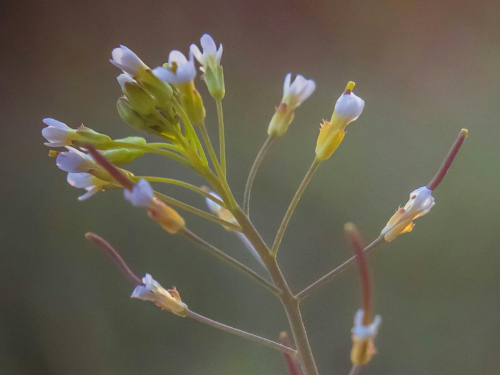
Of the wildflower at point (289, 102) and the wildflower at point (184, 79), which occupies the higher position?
the wildflower at point (184, 79)

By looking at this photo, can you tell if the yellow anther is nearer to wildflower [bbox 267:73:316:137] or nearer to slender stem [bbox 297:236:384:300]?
wildflower [bbox 267:73:316:137]

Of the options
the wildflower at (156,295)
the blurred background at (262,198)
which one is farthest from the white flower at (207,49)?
the blurred background at (262,198)

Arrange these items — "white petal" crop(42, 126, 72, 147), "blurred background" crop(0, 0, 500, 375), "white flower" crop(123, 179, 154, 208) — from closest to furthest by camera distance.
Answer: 1. "white flower" crop(123, 179, 154, 208)
2. "white petal" crop(42, 126, 72, 147)
3. "blurred background" crop(0, 0, 500, 375)

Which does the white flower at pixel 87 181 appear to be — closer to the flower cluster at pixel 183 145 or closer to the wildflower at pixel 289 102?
the flower cluster at pixel 183 145

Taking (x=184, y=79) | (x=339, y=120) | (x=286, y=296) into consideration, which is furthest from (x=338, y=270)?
(x=184, y=79)

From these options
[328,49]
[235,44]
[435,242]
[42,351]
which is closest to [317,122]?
[328,49]

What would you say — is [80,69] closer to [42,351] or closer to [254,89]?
[254,89]

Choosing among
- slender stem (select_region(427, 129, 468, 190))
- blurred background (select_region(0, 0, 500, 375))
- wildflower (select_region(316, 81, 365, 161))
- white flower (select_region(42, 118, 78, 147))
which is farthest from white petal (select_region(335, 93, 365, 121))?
blurred background (select_region(0, 0, 500, 375))
